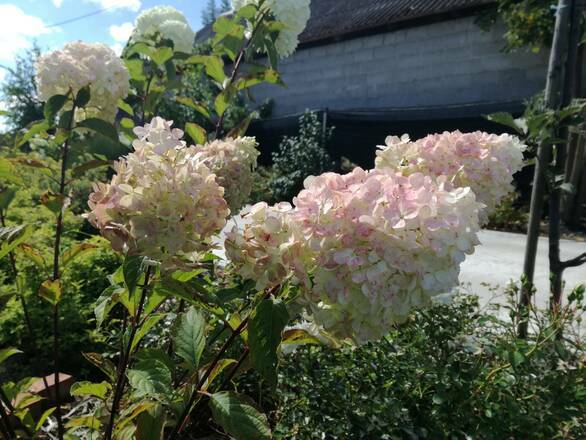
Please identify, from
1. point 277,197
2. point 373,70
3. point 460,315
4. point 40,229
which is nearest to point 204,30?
point 373,70

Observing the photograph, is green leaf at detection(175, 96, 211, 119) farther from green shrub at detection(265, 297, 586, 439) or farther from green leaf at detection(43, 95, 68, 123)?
green shrub at detection(265, 297, 586, 439)

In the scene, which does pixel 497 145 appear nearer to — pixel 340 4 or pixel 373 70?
pixel 373 70

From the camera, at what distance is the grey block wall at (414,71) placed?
7816mm

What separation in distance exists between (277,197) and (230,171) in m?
7.38

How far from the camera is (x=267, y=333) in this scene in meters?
0.71

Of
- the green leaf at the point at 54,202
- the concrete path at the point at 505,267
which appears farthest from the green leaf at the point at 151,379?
the concrete path at the point at 505,267

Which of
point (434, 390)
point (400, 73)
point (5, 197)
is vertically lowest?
point (434, 390)

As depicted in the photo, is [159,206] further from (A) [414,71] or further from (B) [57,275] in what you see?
(A) [414,71]

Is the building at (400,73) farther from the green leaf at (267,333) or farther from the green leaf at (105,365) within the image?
the green leaf at (267,333)

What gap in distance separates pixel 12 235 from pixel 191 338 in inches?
16.8

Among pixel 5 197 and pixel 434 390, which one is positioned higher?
pixel 5 197

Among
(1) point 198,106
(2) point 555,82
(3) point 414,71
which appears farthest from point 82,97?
(3) point 414,71

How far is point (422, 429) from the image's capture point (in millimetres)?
1185

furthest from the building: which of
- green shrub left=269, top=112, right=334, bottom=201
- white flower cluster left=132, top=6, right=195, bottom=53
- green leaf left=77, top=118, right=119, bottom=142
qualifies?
green leaf left=77, top=118, right=119, bottom=142
